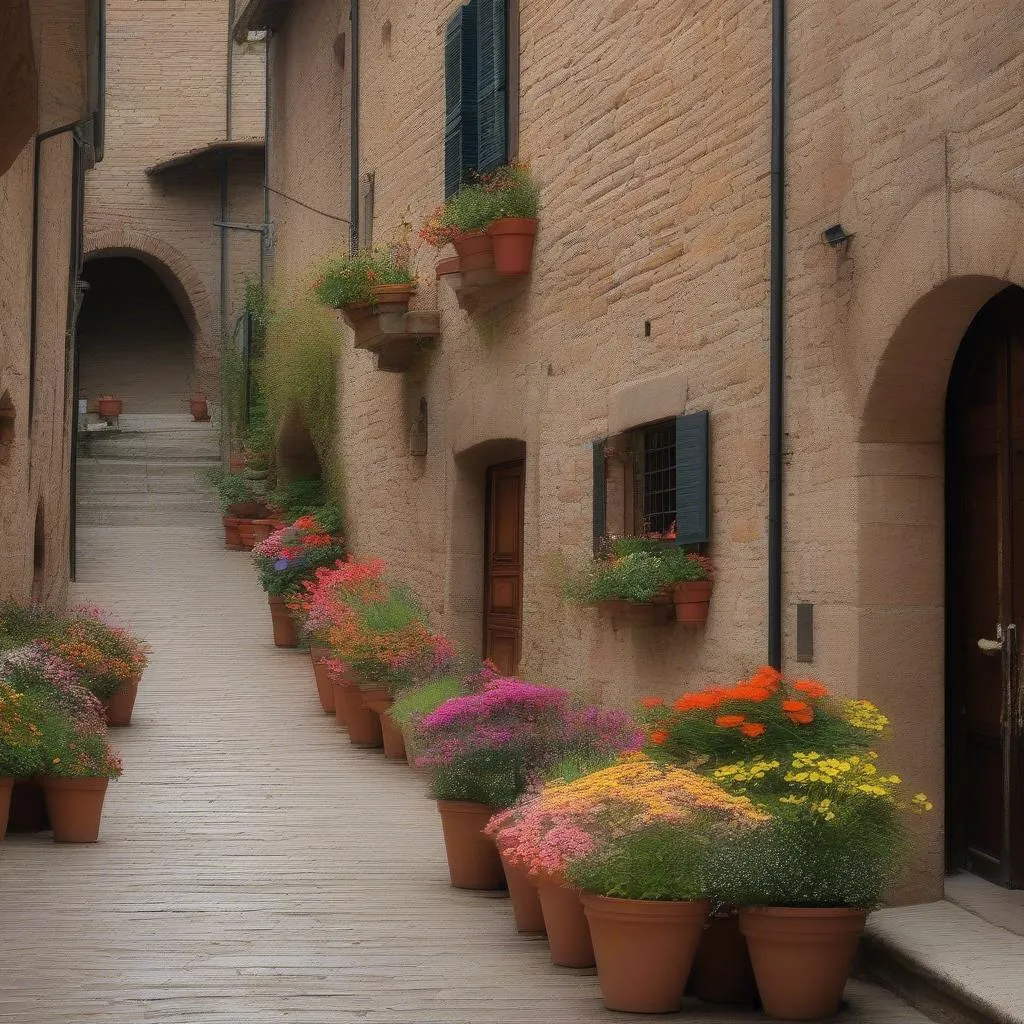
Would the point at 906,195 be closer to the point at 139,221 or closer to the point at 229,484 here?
the point at 229,484

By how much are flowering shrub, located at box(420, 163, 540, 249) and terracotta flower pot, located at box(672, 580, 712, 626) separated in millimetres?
3709

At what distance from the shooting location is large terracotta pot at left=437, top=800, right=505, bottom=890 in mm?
7855

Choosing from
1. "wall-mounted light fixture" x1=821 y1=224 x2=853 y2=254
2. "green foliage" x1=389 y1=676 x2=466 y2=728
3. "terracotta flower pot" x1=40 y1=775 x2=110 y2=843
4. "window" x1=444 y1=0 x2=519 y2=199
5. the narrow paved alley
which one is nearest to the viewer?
the narrow paved alley

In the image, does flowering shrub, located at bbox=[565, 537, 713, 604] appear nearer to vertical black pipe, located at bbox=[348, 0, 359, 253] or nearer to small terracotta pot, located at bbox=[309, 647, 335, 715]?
small terracotta pot, located at bbox=[309, 647, 335, 715]

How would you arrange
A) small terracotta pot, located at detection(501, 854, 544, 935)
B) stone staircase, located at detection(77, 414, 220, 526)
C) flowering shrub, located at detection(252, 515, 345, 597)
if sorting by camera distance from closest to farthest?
1. small terracotta pot, located at detection(501, 854, 544, 935)
2. flowering shrub, located at detection(252, 515, 345, 597)
3. stone staircase, located at detection(77, 414, 220, 526)

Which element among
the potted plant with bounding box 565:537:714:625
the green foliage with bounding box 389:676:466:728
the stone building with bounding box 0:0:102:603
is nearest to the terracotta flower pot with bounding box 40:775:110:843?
the green foliage with bounding box 389:676:466:728

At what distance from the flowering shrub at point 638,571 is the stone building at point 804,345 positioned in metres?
0.19

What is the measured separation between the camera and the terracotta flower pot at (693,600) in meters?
8.41

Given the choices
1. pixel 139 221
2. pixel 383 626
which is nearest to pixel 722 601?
pixel 383 626

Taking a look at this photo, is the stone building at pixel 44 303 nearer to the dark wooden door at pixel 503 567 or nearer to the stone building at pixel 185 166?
the dark wooden door at pixel 503 567

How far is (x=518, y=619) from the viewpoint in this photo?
12750mm

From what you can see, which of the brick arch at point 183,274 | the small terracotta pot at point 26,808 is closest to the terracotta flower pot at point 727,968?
the small terracotta pot at point 26,808

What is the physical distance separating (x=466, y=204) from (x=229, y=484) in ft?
33.1

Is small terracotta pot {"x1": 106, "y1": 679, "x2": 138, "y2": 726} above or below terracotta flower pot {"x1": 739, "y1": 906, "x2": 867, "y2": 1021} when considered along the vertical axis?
above
